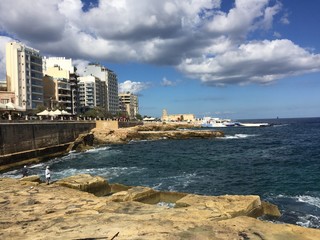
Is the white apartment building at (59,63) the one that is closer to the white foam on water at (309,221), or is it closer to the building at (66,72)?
the building at (66,72)

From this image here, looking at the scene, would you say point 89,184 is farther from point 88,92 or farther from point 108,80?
point 108,80

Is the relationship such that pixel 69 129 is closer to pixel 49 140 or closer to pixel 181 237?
pixel 49 140

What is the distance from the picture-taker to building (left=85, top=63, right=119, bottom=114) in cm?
18138

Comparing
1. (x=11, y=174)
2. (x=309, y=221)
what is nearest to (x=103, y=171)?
(x=11, y=174)

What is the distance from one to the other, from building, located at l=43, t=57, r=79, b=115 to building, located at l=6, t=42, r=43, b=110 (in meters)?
23.2

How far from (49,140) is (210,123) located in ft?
497

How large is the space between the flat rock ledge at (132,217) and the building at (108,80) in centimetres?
16101

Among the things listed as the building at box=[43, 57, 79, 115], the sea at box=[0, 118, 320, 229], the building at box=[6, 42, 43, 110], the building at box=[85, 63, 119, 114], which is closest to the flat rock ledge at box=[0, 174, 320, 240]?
the sea at box=[0, 118, 320, 229]

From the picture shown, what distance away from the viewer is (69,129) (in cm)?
6488

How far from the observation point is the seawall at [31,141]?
4122cm

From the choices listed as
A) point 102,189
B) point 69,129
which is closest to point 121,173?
point 102,189

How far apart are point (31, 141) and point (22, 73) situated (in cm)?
6046

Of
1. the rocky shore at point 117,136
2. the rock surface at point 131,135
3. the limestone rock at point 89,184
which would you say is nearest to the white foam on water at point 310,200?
the limestone rock at point 89,184

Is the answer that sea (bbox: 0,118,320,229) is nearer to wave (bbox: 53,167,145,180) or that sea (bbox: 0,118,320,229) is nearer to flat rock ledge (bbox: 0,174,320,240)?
wave (bbox: 53,167,145,180)
